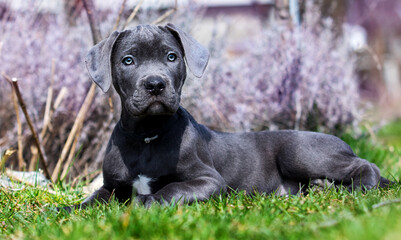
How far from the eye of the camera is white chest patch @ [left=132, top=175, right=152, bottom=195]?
3504 millimetres

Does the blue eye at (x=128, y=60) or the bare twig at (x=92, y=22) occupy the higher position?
the bare twig at (x=92, y=22)

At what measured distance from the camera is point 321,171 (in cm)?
404

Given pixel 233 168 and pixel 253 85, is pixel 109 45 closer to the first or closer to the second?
pixel 233 168

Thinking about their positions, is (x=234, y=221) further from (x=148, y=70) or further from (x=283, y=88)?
(x=283, y=88)

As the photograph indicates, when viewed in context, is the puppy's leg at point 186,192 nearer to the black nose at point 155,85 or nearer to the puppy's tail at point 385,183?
the black nose at point 155,85

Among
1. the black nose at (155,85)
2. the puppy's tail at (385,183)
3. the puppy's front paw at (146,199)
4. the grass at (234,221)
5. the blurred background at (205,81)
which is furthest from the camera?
the blurred background at (205,81)

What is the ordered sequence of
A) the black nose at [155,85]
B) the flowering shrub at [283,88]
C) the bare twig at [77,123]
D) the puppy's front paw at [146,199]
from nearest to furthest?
the puppy's front paw at [146,199]
the black nose at [155,85]
the bare twig at [77,123]
the flowering shrub at [283,88]

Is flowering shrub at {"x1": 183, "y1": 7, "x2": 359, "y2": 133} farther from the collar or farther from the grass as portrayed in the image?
the grass

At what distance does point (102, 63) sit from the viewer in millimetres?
3525

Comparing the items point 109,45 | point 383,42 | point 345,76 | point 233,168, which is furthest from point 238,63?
point 383,42

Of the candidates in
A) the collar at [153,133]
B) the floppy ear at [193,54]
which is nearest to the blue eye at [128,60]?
the floppy ear at [193,54]

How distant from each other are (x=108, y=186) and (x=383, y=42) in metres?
16.2

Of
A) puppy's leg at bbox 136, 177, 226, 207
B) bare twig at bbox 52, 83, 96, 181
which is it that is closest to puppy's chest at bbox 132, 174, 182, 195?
puppy's leg at bbox 136, 177, 226, 207

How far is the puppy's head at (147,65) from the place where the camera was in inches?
129
